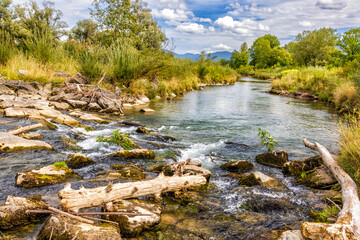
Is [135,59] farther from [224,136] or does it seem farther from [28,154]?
[28,154]

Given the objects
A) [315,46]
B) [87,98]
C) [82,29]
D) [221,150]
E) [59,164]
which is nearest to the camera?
[59,164]

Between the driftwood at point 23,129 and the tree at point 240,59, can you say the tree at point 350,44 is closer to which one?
the driftwood at point 23,129

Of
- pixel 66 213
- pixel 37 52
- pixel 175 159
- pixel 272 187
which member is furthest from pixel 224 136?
pixel 37 52

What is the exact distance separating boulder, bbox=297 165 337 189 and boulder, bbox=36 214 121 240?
4.08 metres

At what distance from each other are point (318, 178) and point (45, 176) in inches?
209

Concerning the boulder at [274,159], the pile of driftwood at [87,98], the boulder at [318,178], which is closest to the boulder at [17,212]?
the boulder at [318,178]

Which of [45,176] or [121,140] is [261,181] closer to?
[121,140]

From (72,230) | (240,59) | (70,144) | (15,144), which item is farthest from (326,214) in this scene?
(240,59)

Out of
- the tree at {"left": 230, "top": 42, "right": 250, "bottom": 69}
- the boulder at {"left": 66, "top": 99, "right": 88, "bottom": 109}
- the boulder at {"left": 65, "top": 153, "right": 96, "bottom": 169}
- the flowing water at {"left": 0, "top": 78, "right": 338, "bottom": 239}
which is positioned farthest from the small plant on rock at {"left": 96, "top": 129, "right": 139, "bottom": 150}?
the tree at {"left": 230, "top": 42, "right": 250, "bottom": 69}

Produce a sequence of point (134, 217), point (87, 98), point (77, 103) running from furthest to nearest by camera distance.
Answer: point (87, 98) → point (77, 103) → point (134, 217)

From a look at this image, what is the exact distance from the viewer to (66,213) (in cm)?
285

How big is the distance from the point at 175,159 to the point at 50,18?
99.4 ft

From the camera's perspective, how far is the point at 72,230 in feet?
9.04

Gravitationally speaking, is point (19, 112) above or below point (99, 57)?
below
